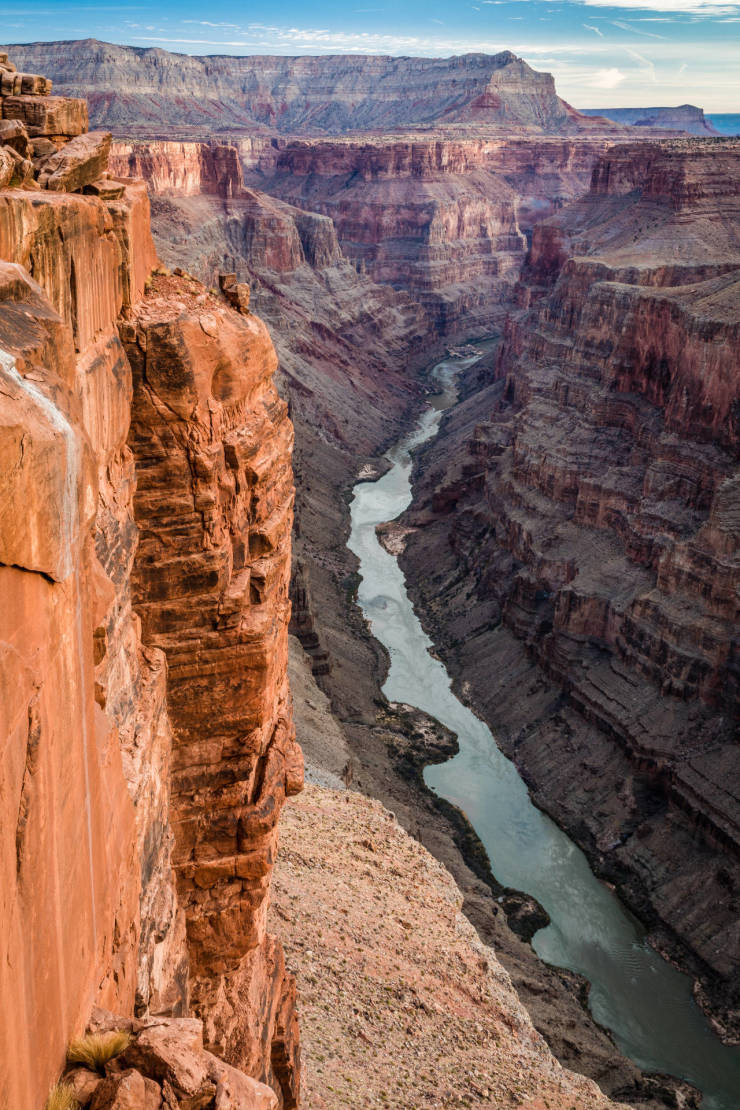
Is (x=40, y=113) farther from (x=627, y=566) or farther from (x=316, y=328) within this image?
(x=316, y=328)

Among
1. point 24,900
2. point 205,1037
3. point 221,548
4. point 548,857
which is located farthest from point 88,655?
point 548,857

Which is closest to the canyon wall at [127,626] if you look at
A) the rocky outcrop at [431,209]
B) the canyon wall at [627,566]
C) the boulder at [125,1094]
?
the boulder at [125,1094]

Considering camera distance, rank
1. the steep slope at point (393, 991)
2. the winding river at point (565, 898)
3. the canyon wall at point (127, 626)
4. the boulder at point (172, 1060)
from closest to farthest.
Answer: the canyon wall at point (127, 626)
the boulder at point (172, 1060)
the steep slope at point (393, 991)
the winding river at point (565, 898)

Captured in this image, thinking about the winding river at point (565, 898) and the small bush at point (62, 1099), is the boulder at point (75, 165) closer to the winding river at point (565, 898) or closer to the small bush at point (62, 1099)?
the small bush at point (62, 1099)

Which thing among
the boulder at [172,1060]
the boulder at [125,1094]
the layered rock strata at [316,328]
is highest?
the boulder at [125,1094]

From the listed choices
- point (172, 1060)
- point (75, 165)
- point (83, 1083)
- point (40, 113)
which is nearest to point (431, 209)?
point (40, 113)

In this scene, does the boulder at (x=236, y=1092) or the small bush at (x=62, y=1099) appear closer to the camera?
the small bush at (x=62, y=1099)

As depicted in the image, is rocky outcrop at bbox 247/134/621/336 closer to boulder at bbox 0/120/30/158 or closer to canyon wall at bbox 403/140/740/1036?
canyon wall at bbox 403/140/740/1036
